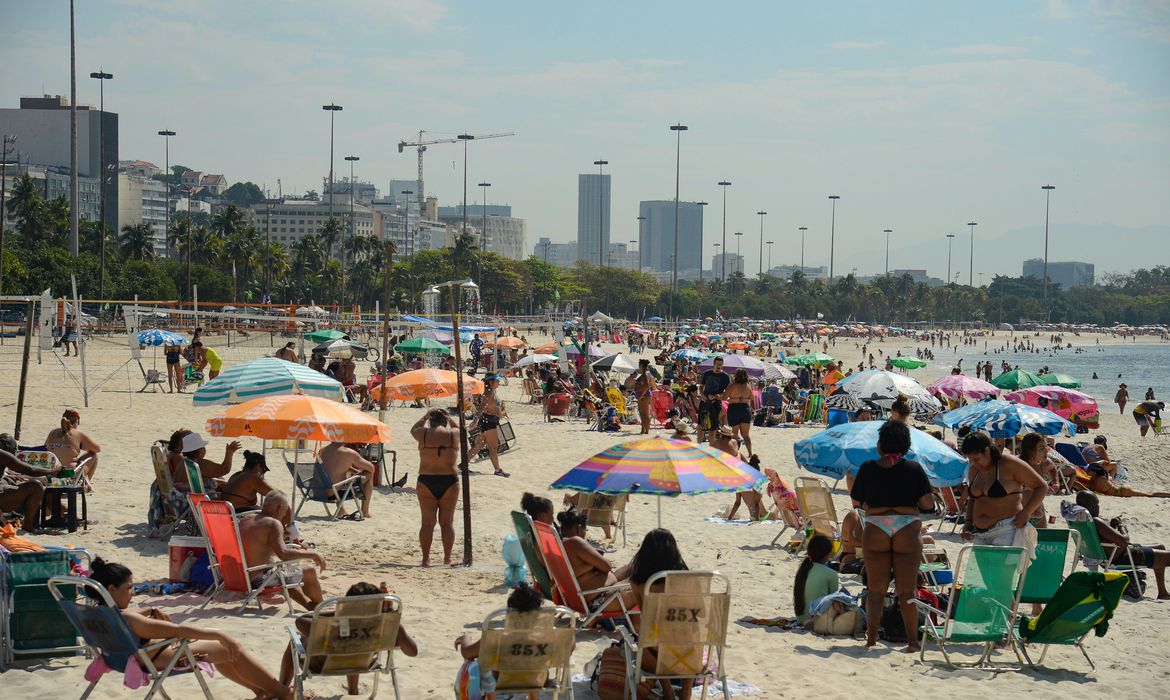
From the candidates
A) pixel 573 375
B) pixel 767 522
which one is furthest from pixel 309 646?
pixel 573 375

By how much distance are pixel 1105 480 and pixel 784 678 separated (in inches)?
407

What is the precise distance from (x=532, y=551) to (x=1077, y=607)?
3.16 m

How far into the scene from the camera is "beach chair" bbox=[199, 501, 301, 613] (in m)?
7.16

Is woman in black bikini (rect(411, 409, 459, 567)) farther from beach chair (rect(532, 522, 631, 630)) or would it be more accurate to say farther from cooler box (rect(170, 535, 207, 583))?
beach chair (rect(532, 522, 631, 630))

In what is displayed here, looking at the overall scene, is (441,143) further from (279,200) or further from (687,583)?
(687,583)

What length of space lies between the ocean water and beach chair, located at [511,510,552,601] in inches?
1724

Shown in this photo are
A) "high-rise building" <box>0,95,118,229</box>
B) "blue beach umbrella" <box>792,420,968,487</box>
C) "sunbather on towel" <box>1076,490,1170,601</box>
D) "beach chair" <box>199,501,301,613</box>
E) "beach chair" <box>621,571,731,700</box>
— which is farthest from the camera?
"high-rise building" <box>0,95,118,229</box>

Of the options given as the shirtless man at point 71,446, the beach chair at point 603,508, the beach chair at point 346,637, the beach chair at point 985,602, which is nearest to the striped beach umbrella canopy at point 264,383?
the shirtless man at point 71,446

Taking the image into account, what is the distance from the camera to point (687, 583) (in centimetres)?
541

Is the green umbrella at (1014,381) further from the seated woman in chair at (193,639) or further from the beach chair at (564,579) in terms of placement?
the seated woman in chair at (193,639)

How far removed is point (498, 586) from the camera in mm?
8438

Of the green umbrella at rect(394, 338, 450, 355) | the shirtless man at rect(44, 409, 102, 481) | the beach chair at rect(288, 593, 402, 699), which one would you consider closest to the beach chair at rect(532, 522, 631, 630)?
the beach chair at rect(288, 593, 402, 699)

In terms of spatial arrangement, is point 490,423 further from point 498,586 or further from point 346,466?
point 498,586

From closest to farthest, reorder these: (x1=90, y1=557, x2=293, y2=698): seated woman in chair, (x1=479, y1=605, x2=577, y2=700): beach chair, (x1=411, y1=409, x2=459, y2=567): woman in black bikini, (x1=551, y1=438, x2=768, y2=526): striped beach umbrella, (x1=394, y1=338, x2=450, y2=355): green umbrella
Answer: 1. (x1=479, y1=605, x2=577, y2=700): beach chair
2. (x1=90, y1=557, x2=293, y2=698): seated woman in chair
3. (x1=551, y1=438, x2=768, y2=526): striped beach umbrella
4. (x1=411, y1=409, x2=459, y2=567): woman in black bikini
5. (x1=394, y1=338, x2=450, y2=355): green umbrella
